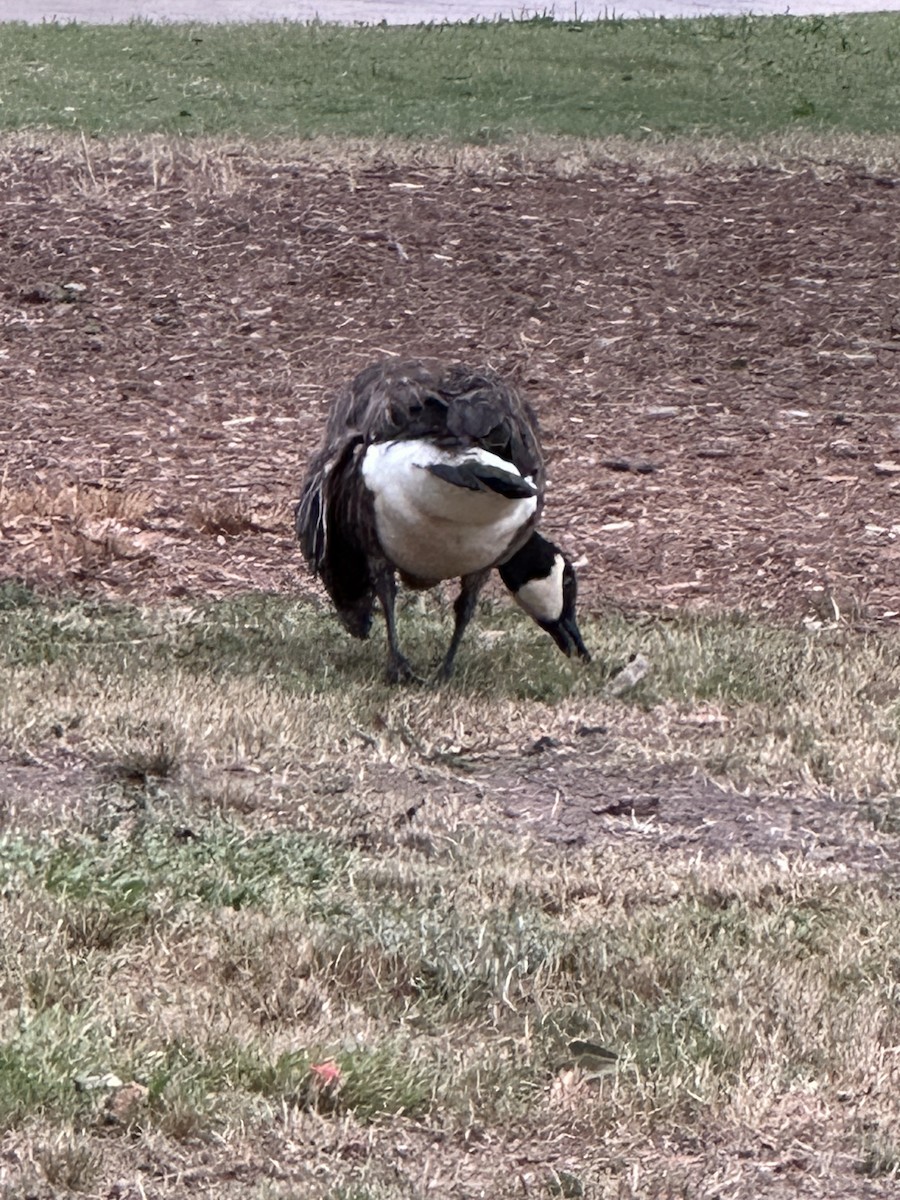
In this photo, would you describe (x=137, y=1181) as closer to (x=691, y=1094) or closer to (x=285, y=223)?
(x=691, y=1094)

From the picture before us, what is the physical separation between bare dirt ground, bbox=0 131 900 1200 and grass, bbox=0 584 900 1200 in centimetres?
27

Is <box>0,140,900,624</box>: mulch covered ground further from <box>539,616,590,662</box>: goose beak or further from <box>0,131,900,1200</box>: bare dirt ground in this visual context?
<box>539,616,590,662</box>: goose beak

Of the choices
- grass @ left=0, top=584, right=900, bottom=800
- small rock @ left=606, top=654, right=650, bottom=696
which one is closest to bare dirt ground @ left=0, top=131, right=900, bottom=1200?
grass @ left=0, top=584, right=900, bottom=800

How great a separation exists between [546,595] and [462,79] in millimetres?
9483

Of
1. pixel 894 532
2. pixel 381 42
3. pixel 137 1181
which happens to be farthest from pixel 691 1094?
pixel 381 42

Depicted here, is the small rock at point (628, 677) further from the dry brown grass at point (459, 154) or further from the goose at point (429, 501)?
the dry brown grass at point (459, 154)

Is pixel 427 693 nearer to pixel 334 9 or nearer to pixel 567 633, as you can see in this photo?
pixel 567 633

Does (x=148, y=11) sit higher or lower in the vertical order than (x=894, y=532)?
higher

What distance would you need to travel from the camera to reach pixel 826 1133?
3473 mm

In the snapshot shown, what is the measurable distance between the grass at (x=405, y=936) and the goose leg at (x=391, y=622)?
15 cm

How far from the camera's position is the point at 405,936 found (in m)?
4.13

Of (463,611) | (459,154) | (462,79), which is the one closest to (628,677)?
(463,611)

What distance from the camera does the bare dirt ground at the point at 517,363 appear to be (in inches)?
298

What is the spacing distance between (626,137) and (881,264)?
2.78m
